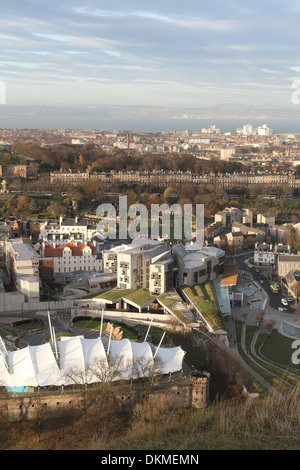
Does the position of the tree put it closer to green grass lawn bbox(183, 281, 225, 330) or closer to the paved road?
the paved road

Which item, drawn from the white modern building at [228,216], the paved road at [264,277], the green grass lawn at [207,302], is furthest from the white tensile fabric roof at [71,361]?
the white modern building at [228,216]

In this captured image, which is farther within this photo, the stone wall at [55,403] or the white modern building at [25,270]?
the white modern building at [25,270]

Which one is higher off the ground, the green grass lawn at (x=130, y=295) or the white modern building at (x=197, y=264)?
the white modern building at (x=197, y=264)

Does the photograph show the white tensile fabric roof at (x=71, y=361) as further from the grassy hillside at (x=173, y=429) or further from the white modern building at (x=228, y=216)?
the white modern building at (x=228, y=216)

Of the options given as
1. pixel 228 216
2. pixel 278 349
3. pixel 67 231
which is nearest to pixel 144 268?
pixel 278 349

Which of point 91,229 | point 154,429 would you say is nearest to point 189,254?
point 91,229

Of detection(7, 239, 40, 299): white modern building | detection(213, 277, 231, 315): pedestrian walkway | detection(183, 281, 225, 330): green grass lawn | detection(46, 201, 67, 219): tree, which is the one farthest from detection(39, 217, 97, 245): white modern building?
detection(213, 277, 231, 315): pedestrian walkway

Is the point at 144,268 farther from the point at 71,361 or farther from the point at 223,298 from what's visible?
the point at 71,361

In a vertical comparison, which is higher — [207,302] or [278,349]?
[207,302]
